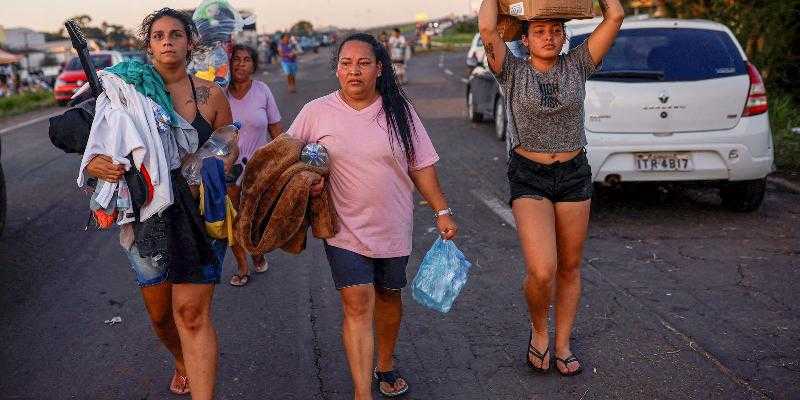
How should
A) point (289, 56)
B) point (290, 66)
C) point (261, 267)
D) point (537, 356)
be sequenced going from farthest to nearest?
1. point (290, 66)
2. point (289, 56)
3. point (261, 267)
4. point (537, 356)

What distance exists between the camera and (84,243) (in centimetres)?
749

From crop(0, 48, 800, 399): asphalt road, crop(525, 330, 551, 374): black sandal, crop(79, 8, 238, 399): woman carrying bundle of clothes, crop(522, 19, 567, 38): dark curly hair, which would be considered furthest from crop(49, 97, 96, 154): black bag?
crop(525, 330, 551, 374): black sandal

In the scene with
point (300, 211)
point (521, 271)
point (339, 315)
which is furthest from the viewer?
point (521, 271)

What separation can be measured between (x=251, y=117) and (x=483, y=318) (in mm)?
2102

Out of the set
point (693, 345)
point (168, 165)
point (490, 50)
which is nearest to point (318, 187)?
point (168, 165)

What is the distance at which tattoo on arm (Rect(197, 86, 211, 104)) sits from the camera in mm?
3770

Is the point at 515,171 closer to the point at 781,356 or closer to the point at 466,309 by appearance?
the point at 466,309

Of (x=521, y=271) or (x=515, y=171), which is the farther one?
(x=521, y=271)

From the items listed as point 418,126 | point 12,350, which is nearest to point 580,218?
point 418,126

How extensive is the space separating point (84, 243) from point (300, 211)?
4.51m

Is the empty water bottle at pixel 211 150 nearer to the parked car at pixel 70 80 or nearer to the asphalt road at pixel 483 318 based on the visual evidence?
the asphalt road at pixel 483 318

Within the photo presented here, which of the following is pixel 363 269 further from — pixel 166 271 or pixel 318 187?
pixel 166 271

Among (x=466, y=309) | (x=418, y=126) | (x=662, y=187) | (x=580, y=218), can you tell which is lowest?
(x=662, y=187)

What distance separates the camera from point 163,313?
12.7ft
